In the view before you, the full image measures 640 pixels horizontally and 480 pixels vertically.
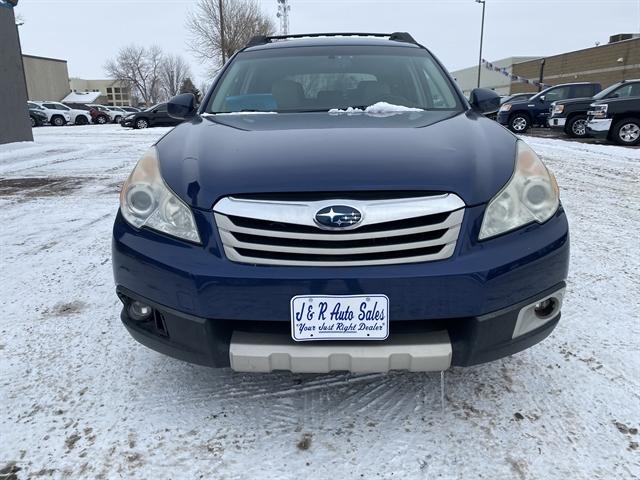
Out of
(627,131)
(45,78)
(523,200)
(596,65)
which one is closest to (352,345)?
(523,200)

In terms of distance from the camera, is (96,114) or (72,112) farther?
(96,114)

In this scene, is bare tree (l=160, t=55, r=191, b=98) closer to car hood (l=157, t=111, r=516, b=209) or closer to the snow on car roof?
the snow on car roof

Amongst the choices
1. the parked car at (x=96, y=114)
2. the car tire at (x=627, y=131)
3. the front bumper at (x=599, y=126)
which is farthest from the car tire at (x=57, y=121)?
the car tire at (x=627, y=131)

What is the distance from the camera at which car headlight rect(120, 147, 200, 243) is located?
173cm

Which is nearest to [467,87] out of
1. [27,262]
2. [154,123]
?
[154,123]

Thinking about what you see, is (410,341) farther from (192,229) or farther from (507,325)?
(192,229)

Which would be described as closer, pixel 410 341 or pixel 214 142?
pixel 410 341

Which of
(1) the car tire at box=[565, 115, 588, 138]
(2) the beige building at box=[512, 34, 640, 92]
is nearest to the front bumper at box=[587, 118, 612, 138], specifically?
(1) the car tire at box=[565, 115, 588, 138]

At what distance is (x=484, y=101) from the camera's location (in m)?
2.99

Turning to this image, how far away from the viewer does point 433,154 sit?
184 cm

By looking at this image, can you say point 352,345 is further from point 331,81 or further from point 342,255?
point 331,81

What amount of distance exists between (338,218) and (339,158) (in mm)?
300

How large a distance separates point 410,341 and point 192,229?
83 cm

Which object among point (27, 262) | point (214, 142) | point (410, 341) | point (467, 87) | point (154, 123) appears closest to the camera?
point (410, 341)
